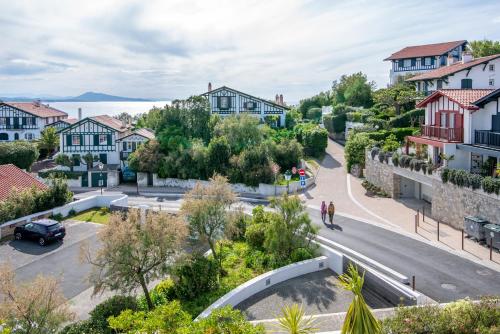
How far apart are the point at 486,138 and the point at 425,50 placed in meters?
42.6

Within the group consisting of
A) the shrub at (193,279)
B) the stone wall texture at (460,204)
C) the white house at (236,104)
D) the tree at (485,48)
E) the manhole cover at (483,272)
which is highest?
the tree at (485,48)

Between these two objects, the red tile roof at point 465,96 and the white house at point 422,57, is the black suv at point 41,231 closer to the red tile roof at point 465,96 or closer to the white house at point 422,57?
the red tile roof at point 465,96

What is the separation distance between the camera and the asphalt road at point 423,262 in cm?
1806

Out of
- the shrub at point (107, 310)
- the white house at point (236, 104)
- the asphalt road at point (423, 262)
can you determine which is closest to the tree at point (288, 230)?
the asphalt road at point (423, 262)

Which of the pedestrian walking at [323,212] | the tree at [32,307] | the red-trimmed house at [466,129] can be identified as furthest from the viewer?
the pedestrian walking at [323,212]

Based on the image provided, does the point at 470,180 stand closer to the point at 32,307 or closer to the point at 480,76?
the point at 480,76

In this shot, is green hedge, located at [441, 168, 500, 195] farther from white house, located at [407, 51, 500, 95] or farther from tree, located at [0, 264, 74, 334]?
tree, located at [0, 264, 74, 334]

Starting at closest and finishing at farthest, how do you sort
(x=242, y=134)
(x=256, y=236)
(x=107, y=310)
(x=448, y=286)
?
(x=107, y=310) < (x=448, y=286) < (x=256, y=236) < (x=242, y=134)

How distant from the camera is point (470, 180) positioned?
82.4 feet

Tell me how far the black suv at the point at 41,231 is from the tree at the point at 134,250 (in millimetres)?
10321

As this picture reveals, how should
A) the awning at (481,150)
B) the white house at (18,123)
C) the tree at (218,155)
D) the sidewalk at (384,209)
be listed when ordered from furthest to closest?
the white house at (18,123) < the tree at (218,155) < the awning at (481,150) < the sidewalk at (384,209)

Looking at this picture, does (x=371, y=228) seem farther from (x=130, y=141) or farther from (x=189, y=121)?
(x=130, y=141)

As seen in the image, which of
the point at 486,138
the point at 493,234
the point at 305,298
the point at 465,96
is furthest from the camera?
the point at 465,96

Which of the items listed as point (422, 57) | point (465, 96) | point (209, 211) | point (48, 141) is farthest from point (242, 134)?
point (422, 57)
